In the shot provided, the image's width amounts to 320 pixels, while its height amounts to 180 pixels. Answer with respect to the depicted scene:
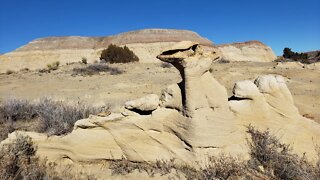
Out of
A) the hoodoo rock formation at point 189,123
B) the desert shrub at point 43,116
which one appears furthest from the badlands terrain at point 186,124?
the desert shrub at point 43,116

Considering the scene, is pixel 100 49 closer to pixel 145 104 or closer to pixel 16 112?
pixel 16 112

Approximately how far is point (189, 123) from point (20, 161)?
77.4 inches

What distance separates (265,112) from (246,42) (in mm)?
45483

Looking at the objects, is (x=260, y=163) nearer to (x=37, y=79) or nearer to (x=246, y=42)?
(x=37, y=79)

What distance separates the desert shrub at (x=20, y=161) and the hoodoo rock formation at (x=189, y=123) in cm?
12

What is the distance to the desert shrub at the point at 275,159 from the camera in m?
3.67

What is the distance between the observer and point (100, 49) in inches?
1658

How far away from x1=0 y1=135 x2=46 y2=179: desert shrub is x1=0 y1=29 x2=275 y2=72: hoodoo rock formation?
3424 centimetres

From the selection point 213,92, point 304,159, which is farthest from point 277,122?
point 213,92

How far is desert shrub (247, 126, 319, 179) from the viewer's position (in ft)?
12.1

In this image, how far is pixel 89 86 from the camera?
1088 centimetres

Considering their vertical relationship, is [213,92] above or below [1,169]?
above

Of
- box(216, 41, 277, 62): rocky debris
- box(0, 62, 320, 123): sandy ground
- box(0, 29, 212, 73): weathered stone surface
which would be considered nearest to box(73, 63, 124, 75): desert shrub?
box(0, 62, 320, 123): sandy ground

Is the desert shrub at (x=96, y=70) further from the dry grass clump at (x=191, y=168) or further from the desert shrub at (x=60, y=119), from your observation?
the dry grass clump at (x=191, y=168)
